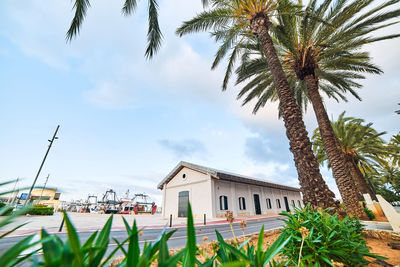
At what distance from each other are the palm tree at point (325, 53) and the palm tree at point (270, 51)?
854mm

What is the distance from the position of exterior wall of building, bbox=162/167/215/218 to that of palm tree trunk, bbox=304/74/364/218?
1157 centimetres

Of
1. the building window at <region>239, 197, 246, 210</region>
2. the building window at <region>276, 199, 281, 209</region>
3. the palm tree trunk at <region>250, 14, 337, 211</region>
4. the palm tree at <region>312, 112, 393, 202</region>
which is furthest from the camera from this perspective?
the building window at <region>276, 199, 281, 209</region>

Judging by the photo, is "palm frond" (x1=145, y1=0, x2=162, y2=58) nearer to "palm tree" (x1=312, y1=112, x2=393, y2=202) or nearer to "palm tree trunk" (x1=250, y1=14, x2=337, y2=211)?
"palm tree trunk" (x1=250, y1=14, x2=337, y2=211)

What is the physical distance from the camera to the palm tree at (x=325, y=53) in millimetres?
6985

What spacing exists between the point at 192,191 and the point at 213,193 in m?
2.75

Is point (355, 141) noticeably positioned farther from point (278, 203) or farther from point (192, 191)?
point (192, 191)

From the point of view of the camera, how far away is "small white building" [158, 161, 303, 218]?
57.1 feet

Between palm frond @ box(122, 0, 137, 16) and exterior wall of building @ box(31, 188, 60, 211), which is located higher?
palm frond @ box(122, 0, 137, 16)

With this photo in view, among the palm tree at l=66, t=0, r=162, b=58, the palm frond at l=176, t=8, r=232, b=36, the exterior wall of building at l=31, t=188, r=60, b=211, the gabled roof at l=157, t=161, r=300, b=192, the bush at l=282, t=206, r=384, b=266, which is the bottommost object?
the bush at l=282, t=206, r=384, b=266

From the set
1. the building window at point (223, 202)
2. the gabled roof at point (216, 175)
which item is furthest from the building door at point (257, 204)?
the building window at point (223, 202)

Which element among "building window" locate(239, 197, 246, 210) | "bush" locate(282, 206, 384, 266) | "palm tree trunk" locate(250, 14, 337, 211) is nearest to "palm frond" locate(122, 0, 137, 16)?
"palm tree trunk" locate(250, 14, 337, 211)

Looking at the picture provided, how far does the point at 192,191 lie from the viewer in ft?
62.1

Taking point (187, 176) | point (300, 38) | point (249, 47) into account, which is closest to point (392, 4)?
point (300, 38)

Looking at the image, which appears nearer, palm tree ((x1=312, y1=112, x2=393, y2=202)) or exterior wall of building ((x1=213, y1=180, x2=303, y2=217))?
palm tree ((x1=312, y1=112, x2=393, y2=202))
